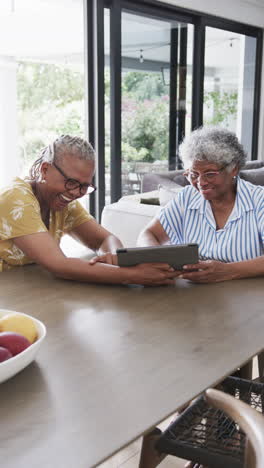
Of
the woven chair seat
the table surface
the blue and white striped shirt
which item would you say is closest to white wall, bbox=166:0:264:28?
the blue and white striped shirt

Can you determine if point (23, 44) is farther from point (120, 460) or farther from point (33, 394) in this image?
point (33, 394)

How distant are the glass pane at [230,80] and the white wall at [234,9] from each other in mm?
184

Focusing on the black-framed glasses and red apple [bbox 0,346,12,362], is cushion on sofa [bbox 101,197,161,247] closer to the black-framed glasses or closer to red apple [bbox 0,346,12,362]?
the black-framed glasses

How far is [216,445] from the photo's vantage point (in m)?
1.25

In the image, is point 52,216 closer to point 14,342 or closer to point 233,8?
point 14,342

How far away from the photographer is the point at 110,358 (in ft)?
3.62

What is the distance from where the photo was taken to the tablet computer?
1636 mm

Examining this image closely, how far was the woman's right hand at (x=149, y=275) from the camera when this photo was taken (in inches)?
62.4

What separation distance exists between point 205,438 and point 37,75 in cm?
960

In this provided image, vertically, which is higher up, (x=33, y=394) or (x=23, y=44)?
(x=23, y=44)

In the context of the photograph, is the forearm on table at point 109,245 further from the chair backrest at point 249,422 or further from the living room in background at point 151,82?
the living room in background at point 151,82

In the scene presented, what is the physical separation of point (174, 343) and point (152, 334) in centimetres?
7

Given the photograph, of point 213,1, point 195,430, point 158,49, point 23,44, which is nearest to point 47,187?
point 195,430

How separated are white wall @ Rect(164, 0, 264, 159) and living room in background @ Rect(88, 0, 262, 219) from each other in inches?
3.1
